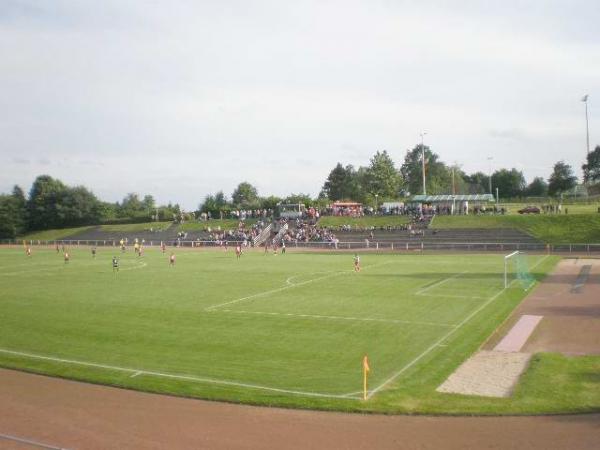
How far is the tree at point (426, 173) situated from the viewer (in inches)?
5282

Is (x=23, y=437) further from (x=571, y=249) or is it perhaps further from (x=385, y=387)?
(x=571, y=249)

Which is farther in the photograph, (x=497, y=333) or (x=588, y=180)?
(x=588, y=180)

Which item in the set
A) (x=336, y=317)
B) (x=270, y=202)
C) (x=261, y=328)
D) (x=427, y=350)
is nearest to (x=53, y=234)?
(x=270, y=202)

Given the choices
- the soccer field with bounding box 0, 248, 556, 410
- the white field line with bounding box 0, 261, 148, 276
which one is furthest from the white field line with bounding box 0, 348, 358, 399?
the white field line with bounding box 0, 261, 148, 276

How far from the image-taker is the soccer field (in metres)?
16.8

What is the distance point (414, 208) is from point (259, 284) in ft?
160

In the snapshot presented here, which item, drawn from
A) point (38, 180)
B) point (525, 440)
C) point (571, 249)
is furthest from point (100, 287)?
point (38, 180)

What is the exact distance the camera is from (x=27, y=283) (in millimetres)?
40906

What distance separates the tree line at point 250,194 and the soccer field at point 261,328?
63.2 meters

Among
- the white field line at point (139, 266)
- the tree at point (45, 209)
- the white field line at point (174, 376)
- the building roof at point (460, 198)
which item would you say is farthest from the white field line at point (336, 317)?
the tree at point (45, 209)

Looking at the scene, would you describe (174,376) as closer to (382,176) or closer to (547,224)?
(547,224)

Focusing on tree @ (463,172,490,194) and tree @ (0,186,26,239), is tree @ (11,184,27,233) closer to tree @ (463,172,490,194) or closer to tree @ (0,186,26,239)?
tree @ (0,186,26,239)

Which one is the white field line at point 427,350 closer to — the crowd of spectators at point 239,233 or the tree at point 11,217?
the crowd of spectators at point 239,233

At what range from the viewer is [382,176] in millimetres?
115625
